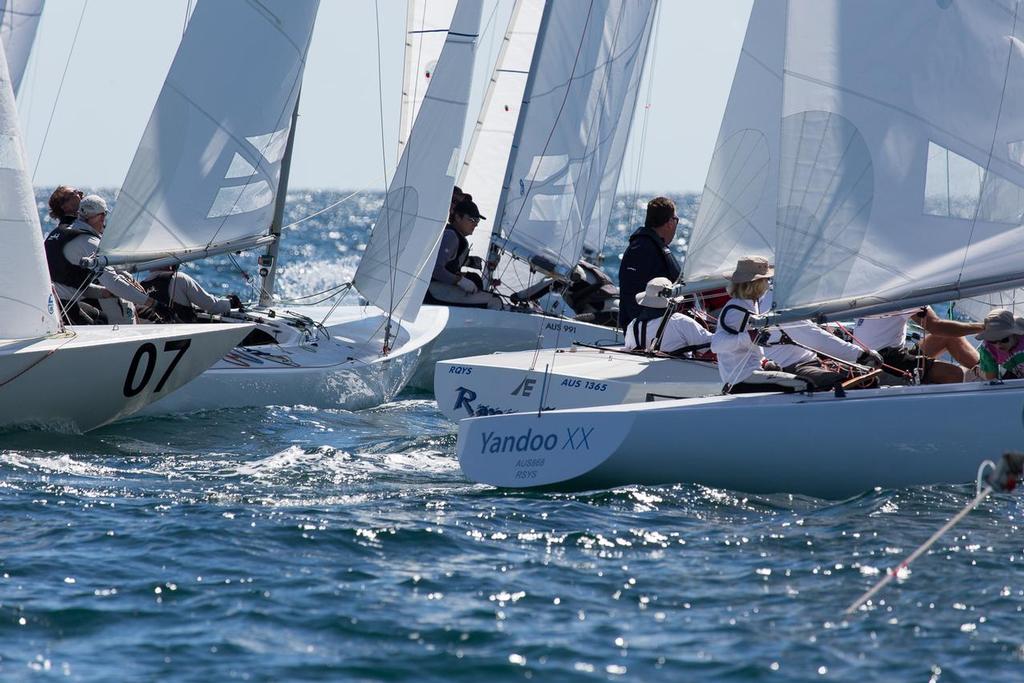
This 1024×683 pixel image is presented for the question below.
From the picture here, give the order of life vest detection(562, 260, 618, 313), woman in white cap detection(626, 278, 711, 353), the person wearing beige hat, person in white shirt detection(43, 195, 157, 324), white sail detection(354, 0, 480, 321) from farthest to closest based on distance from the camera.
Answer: life vest detection(562, 260, 618, 313), white sail detection(354, 0, 480, 321), person in white shirt detection(43, 195, 157, 324), woman in white cap detection(626, 278, 711, 353), the person wearing beige hat

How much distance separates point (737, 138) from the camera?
8.55 metres

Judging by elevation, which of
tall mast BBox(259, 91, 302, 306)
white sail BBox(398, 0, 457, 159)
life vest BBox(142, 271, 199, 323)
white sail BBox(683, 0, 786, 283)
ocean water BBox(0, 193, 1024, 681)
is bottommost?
ocean water BBox(0, 193, 1024, 681)

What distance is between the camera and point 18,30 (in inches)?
404

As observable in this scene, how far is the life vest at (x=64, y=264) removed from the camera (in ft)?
27.9

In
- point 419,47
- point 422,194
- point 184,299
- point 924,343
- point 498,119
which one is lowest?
point 184,299

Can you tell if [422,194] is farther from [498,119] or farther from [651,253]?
[498,119]

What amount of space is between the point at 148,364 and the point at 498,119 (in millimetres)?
6405

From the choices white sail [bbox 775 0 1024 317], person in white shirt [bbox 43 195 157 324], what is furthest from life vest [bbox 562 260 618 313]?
white sail [bbox 775 0 1024 317]

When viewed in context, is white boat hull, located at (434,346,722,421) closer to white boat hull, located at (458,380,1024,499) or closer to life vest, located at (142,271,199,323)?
white boat hull, located at (458,380,1024,499)

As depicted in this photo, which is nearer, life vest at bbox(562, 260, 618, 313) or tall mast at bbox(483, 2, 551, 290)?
tall mast at bbox(483, 2, 551, 290)

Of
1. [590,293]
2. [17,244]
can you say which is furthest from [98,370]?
[590,293]

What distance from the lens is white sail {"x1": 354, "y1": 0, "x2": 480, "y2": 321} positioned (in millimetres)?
9922

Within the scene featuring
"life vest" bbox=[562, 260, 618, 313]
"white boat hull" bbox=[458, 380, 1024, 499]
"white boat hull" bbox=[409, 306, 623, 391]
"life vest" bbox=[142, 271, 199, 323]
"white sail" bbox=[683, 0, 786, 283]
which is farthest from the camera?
"life vest" bbox=[562, 260, 618, 313]

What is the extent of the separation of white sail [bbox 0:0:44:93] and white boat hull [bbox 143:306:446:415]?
256 centimetres
